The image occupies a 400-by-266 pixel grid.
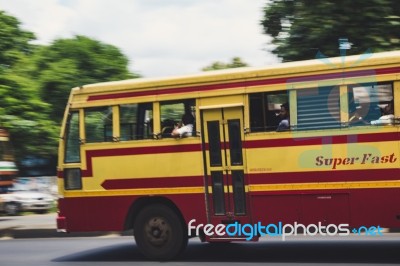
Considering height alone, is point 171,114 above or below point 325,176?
above

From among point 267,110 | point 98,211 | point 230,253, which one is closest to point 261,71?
point 267,110

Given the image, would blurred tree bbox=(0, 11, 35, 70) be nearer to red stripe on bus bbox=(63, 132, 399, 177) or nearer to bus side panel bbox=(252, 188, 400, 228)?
red stripe on bus bbox=(63, 132, 399, 177)

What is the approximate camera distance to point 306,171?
351 inches

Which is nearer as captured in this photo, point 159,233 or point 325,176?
point 325,176

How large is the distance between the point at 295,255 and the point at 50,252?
471cm

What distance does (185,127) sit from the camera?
966cm

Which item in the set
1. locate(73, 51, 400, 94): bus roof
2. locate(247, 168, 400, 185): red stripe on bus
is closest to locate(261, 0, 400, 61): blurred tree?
locate(73, 51, 400, 94): bus roof

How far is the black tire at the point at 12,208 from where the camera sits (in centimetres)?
2217

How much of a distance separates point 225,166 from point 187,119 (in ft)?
3.19

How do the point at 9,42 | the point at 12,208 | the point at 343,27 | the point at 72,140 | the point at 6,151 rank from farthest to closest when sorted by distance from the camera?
the point at 9,42 < the point at 12,208 < the point at 6,151 < the point at 343,27 < the point at 72,140

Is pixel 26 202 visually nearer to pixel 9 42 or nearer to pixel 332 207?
pixel 9 42

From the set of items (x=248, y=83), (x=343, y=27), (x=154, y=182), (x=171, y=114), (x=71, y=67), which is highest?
(x=71, y=67)

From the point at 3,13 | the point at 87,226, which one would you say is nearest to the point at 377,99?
the point at 87,226

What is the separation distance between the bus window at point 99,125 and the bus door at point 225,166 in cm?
168
